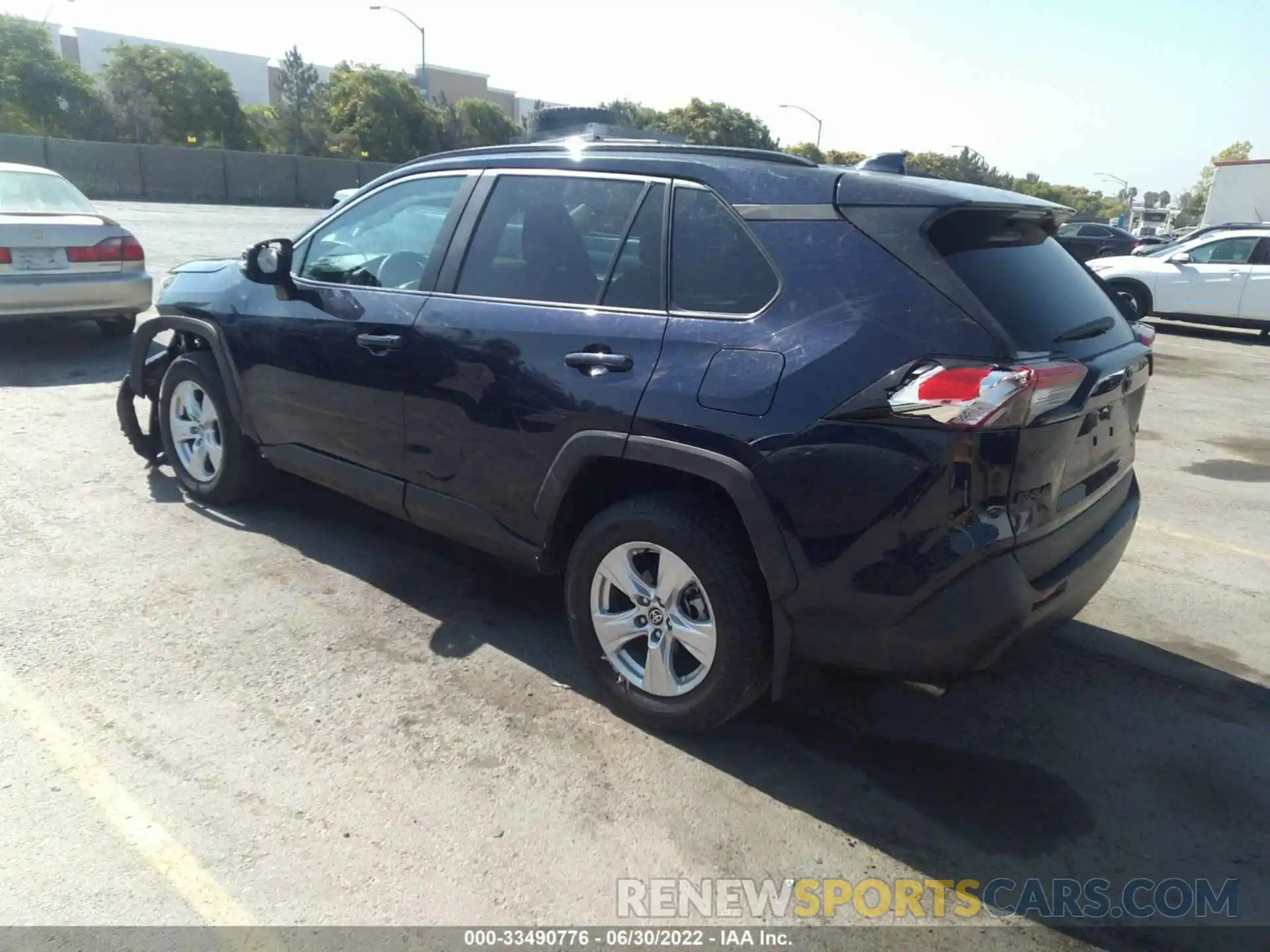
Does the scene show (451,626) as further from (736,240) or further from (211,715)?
(736,240)

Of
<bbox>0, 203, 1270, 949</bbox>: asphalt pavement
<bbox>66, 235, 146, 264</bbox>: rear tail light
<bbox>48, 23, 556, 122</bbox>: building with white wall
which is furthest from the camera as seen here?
<bbox>48, 23, 556, 122</bbox>: building with white wall

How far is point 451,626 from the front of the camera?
3.93 m

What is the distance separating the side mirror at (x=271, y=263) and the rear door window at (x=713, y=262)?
7.12 ft

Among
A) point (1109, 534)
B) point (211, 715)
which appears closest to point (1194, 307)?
point (1109, 534)

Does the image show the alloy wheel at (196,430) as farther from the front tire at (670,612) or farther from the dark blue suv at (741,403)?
the front tire at (670,612)

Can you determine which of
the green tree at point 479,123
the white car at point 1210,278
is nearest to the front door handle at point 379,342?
the white car at point 1210,278

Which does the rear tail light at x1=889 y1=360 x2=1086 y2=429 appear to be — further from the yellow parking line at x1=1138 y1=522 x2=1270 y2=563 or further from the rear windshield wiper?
the yellow parking line at x1=1138 y1=522 x2=1270 y2=563

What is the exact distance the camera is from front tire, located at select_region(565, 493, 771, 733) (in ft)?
9.67

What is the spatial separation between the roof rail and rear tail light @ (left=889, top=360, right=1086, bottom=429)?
3.15 ft

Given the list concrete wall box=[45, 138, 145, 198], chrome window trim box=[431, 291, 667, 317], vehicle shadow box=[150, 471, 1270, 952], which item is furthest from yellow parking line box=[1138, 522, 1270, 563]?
concrete wall box=[45, 138, 145, 198]

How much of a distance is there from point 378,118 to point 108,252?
47.4m

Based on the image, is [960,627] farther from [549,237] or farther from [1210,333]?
[1210,333]

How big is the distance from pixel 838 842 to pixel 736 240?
1.90 metres

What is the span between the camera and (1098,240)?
23.3 m
